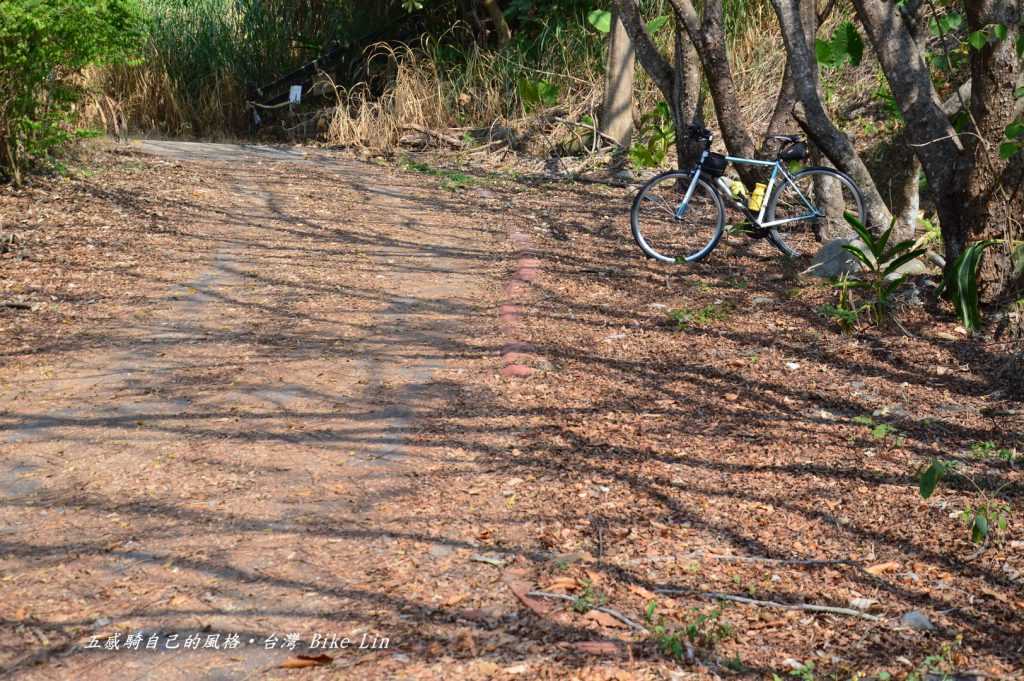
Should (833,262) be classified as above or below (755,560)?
above

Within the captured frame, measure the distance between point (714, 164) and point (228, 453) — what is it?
4.41 meters

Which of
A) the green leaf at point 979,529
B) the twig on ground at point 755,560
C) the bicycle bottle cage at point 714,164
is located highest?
the bicycle bottle cage at point 714,164

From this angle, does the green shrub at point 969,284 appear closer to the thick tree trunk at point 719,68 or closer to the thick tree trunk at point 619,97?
the thick tree trunk at point 719,68

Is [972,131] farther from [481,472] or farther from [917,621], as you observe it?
[917,621]

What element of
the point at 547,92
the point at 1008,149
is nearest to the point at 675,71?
the point at 1008,149

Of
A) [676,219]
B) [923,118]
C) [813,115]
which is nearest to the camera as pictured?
[923,118]

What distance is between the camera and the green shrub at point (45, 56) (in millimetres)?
6547

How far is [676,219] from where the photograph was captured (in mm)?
7277

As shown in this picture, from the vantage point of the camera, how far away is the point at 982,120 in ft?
17.9

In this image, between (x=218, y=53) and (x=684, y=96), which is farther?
(x=218, y=53)

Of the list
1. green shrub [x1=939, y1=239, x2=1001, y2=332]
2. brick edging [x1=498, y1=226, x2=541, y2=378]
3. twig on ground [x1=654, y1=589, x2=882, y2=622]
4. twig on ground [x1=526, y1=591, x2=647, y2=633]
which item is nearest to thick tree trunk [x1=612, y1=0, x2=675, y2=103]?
brick edging [x1=498, y1=226, x2=541, y2=378]

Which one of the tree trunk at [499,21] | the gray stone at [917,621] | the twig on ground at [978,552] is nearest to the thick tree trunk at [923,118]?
the twig on ground at [978,552]

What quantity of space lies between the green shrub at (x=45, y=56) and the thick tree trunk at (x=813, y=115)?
→ 4391 mm

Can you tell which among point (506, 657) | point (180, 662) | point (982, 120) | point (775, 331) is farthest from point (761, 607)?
point (982, 120)
